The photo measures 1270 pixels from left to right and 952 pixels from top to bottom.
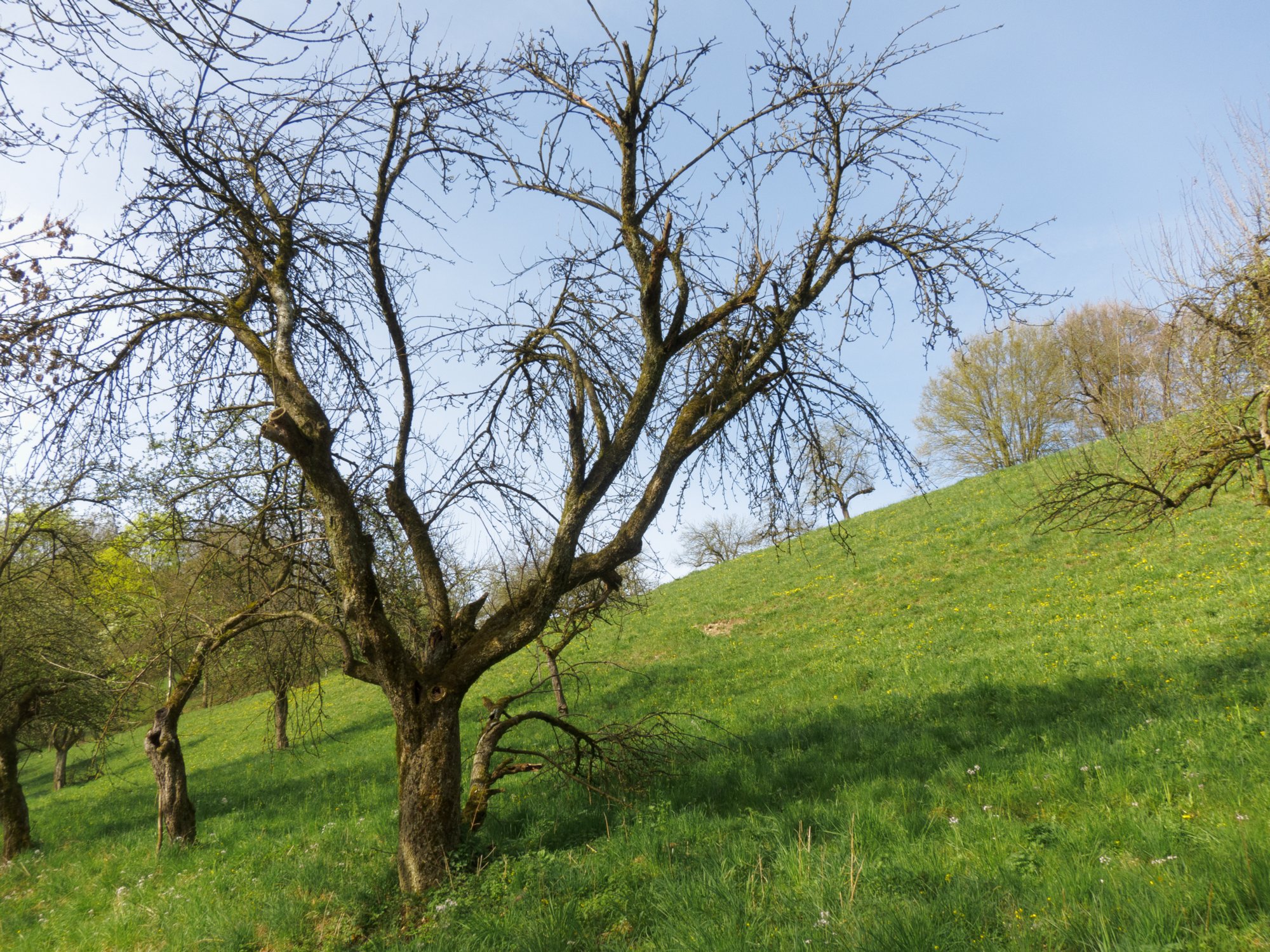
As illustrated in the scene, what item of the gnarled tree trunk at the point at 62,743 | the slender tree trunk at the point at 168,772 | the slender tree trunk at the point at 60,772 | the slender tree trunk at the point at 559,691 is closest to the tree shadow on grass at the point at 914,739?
the slender tree trunk at the point at 559,691

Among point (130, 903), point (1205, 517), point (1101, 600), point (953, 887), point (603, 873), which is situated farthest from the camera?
point (1205, 517)

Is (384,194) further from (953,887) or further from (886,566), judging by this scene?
(886,566)

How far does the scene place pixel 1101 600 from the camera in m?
13.2

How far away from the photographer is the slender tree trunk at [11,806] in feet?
37.3

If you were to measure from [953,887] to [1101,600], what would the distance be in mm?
11647

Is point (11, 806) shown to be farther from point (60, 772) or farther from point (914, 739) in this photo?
point (914, 739)

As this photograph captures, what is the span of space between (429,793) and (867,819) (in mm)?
3482

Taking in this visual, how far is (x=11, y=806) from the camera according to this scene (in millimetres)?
11555

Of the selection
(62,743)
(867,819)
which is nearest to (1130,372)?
(867,819)

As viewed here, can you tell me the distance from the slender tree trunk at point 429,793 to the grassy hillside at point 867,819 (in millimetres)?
322

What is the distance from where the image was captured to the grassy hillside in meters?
3.77

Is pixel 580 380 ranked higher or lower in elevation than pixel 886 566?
higher

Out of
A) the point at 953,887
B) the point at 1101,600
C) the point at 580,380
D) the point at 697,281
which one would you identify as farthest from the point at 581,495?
the point at 1101,600

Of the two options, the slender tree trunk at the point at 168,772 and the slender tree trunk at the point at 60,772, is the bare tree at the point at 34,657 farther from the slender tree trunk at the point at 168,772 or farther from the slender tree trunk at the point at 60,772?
the slender tree trunk at the point at 60,772
